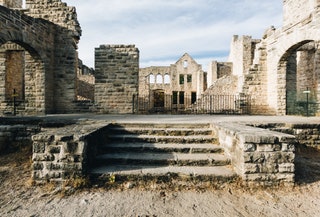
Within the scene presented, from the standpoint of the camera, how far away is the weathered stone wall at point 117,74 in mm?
9375

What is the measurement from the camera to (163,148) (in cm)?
388

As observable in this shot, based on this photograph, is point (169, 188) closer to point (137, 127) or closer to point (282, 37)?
point (137, 127)

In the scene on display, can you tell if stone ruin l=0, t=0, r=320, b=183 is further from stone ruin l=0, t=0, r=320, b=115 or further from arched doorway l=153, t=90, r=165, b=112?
arched doorway l=153, t=90, r=165, b=112

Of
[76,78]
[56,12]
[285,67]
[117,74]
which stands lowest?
[76,78]

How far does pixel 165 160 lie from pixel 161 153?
387mm

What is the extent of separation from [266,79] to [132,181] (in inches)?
395

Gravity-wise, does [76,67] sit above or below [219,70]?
below

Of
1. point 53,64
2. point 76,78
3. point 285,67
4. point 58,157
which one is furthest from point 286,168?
point 53,64

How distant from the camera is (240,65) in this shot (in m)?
19.1

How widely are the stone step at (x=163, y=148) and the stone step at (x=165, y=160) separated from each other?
0.18 metres

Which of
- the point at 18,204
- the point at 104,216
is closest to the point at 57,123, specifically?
the point at 18,204

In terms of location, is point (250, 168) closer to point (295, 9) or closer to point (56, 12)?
point (56, 12)

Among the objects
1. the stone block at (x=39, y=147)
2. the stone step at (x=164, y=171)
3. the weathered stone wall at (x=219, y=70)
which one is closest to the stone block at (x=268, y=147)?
the stone step at (x=164, y=171)

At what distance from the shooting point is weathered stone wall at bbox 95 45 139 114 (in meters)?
9.38
